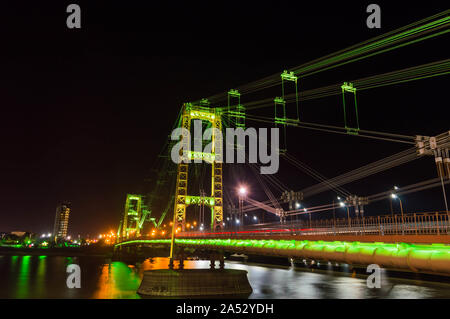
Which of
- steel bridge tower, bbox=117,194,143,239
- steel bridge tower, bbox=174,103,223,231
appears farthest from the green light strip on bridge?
steel bridge tower, bbox=117,194,143,239

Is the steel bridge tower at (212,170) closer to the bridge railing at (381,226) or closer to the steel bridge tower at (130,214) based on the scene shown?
the bridge railing at (381,226)

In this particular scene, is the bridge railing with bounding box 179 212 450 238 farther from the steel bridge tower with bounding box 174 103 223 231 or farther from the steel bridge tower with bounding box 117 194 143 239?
the steel bridge tower with bounding box 117 194 143 239

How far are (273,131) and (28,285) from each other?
40138 millimetres

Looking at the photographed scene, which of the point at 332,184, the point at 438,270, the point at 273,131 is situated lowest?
the point at 438,270

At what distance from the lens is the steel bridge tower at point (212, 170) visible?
1969 inches

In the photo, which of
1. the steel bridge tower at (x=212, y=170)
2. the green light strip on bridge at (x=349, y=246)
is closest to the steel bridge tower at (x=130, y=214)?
the steel bridge tower at (x=212, y=170)

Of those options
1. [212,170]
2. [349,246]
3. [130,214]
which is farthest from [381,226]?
[130,214]

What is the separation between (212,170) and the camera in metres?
53.2

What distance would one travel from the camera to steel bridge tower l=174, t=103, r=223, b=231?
50.0 m

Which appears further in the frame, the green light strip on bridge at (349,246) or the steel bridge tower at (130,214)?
the steel bridge tower at (130,214)
